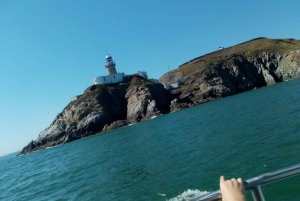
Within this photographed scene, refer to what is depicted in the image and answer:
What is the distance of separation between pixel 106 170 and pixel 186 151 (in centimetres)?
876

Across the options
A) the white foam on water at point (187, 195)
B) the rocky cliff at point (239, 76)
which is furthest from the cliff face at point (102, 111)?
the white foam on water at point (187, 195)

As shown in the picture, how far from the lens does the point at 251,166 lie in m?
15.8

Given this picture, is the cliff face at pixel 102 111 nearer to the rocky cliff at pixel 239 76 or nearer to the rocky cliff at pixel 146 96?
the rocky cliff at pixel 146 96

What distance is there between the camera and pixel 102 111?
350 feet

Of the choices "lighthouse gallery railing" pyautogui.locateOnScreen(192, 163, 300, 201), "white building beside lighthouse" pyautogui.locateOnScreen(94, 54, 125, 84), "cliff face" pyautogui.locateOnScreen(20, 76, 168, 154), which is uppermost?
"white building beside lighthouse" pyautogui.locateOnScreen(94, 54, 125, 84)

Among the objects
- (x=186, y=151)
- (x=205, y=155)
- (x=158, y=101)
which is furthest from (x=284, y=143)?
(x=158, y=101)

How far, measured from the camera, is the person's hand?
254 centimetres

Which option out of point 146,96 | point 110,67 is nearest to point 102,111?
point 146,96

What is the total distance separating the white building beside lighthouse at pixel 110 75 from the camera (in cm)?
13550

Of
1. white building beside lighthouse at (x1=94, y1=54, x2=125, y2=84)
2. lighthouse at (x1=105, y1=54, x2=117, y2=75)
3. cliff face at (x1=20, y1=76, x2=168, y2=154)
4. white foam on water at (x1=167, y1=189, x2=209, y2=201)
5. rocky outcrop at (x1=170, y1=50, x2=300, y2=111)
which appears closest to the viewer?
white foam on water at (x1=167, y1=189, x2=209, y2=201)

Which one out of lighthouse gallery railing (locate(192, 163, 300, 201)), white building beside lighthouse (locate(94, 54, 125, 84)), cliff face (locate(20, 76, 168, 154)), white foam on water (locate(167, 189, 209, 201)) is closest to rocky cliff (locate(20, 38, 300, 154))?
cliff face (locate(20, 76, 168, 154))

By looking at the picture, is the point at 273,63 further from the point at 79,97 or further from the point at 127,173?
the point at 127,173

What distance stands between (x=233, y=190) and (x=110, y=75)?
5461 inches

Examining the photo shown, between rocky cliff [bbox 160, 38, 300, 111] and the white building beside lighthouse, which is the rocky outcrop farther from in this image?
the white building beside lighthouse
